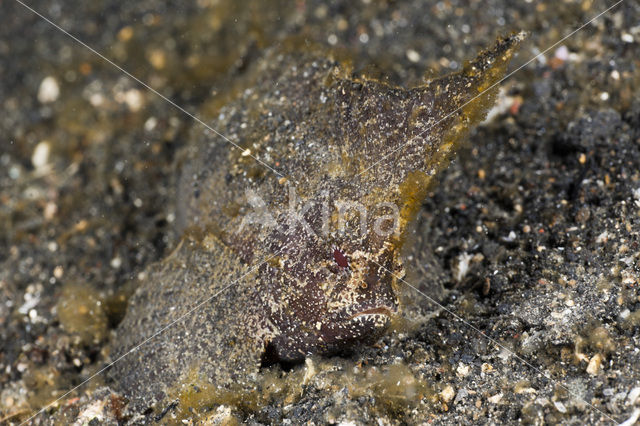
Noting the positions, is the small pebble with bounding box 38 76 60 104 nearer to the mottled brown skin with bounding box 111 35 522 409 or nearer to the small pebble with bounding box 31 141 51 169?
the small pebble with bounding box 31 141 51 169

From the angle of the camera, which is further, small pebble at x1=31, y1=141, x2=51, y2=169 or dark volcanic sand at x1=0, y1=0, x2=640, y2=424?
small pebble at x1=31, y1=141, x2=51, y2=169

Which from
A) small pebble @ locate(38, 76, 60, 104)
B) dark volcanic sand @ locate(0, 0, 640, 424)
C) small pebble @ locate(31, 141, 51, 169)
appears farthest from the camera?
small pebble @ locate(38, 76, 60, 104)

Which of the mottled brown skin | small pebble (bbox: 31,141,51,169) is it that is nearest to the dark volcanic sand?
small pebble (bbox: 31,141,51,169)

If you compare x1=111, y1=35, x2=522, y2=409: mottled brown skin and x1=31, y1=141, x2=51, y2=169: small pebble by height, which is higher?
x1=111, y1=35, x2=522, y2=409: mottled brown skin

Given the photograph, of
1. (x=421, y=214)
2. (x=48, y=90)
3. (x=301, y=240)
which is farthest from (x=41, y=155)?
(x=421, y=214)

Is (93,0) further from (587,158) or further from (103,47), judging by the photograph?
(587,158)

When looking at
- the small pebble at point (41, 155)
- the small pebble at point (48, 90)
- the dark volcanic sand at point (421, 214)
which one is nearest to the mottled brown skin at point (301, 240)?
the dark volcanic sand at point (421, 214)

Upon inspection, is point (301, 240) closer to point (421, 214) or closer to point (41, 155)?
point (421, 214)
